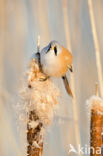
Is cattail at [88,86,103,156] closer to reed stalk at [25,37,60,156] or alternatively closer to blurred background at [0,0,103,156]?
reed stalk at [25,37,60,156]

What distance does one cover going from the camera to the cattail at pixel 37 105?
0.54 m

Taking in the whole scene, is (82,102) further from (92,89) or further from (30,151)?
(30,151)

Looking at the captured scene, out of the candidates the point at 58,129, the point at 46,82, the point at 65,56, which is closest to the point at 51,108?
the point at 46,82

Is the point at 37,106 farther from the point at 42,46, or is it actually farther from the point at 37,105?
the point at 42,46

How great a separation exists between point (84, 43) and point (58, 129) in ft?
1.72

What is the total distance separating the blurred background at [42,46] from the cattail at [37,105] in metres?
0.82

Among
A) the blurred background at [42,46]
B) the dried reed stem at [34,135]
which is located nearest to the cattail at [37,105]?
the dried reed stem at [34,135]

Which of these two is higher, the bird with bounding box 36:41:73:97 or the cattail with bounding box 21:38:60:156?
the bird with bounding box 36:41:73:97

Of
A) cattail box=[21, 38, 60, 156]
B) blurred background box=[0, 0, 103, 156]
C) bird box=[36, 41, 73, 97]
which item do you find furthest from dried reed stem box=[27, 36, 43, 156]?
blurred background box=[0, 0, 103, 156]

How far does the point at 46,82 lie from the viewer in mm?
595

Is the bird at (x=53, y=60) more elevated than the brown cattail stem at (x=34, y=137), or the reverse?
the bird at (x=53, y=60)

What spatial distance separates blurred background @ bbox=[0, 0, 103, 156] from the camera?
1437 millimetres

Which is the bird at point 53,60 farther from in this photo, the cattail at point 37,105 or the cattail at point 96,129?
the cattail at point 96,129

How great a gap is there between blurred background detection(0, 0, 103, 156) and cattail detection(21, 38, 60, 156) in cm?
82
